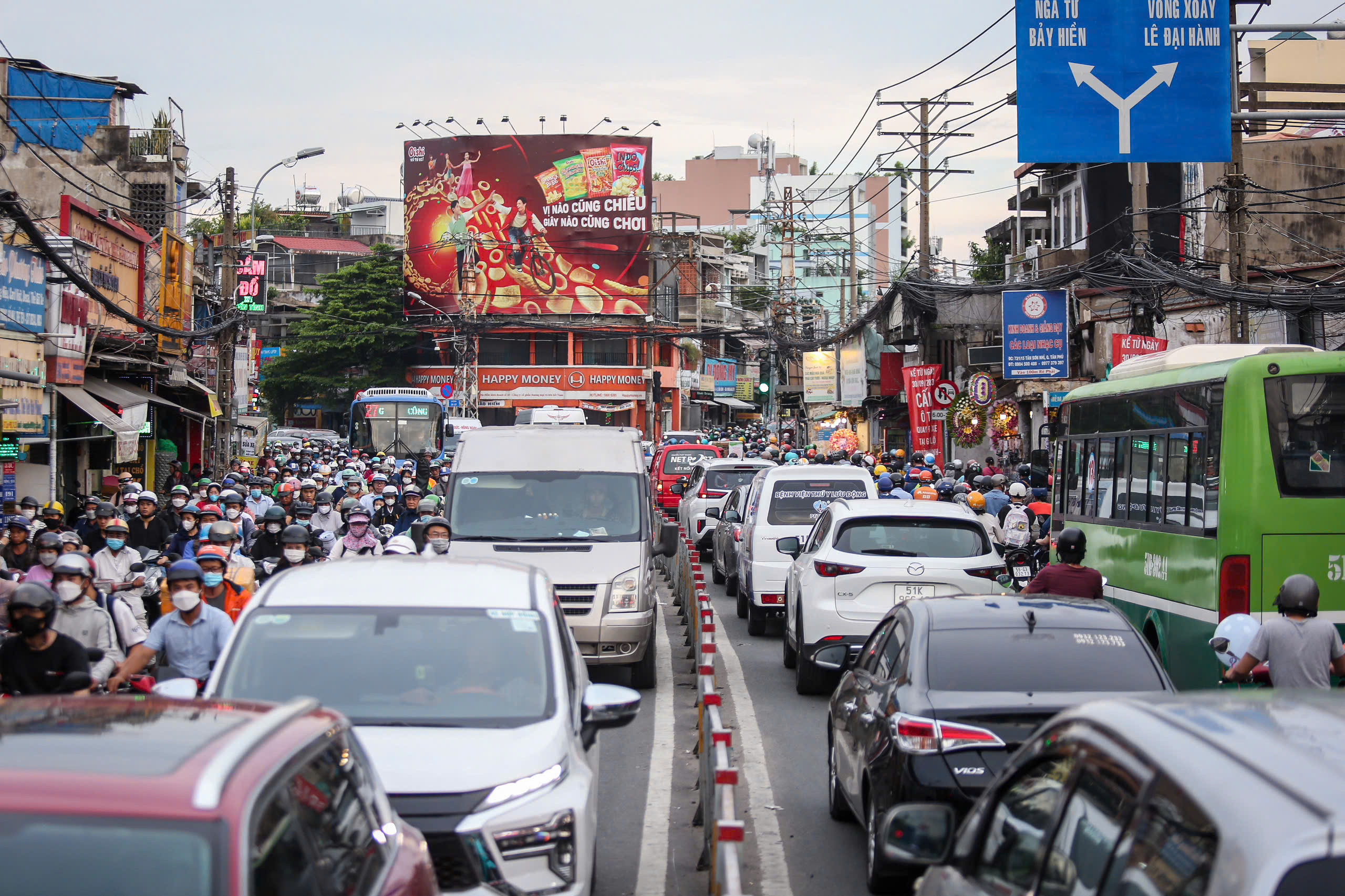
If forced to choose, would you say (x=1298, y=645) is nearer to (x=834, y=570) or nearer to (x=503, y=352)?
(x=834, y=570)

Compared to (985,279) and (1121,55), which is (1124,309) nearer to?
(1121,55)

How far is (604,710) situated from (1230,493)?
624 centimetres

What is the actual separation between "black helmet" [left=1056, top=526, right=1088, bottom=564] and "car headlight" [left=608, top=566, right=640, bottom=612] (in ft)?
12.9

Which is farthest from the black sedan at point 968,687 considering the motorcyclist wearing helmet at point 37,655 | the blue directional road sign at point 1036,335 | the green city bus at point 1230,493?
the blue directional road sign at point 1036,335

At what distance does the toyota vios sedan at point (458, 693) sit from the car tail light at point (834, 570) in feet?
18.3

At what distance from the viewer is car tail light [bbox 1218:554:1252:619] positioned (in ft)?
34.5

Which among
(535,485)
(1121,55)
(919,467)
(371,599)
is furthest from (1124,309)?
(371,599)

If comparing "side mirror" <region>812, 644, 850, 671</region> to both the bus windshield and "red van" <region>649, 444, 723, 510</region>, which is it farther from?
the bus windshield

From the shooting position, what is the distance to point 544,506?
1388 cm

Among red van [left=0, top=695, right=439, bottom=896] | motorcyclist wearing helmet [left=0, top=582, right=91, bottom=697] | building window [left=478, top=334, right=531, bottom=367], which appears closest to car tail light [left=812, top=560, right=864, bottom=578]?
motorcyclist wearing helmet [left=0, top=582, right=91, bottom=697]

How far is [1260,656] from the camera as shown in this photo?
321 inches

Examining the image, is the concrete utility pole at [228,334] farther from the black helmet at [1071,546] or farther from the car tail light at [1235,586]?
the car tail light at [1235,586]

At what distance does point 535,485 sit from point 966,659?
743 cm

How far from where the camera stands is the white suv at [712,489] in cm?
2562
